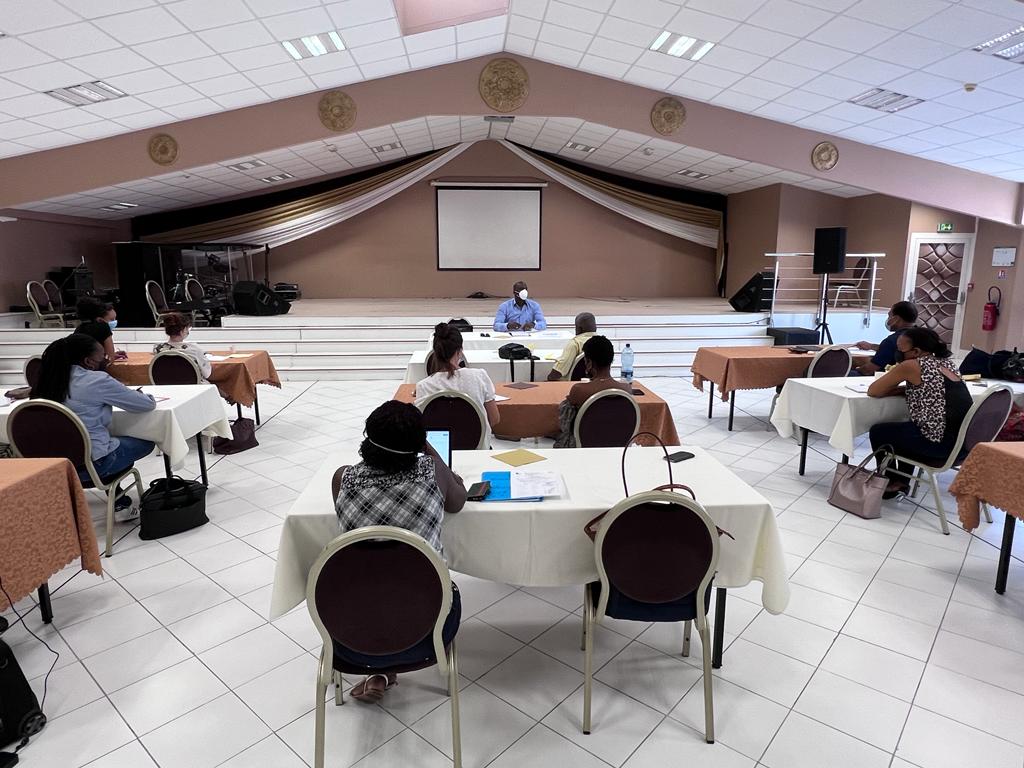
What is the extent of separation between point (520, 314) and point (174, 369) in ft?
11.2

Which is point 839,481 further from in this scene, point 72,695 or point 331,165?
point 331,165

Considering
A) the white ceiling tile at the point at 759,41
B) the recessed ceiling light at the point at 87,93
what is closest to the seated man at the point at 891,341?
the white ceiling tile at the point at 759,41

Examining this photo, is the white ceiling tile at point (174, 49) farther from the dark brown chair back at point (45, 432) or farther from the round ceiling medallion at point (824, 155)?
the round ceiling medallion at point (824, 155)

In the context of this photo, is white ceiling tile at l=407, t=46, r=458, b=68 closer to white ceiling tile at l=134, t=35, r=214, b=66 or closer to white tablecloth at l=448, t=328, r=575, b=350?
white ceiling tile at l=134, t=35, r=214, b=66

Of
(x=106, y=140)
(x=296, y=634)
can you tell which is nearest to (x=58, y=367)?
(x=296, y=634)

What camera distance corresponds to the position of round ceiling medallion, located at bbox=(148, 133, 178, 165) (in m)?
7.32

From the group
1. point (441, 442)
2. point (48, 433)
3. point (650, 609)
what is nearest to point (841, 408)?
point (650, 609)

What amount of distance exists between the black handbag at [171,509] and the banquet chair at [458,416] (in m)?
1.49

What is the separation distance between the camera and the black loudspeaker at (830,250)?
25.2ft

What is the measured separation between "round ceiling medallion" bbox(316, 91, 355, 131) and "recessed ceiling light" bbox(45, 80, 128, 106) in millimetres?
2155

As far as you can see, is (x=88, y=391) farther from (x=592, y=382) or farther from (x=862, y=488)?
(x=862, y=488)

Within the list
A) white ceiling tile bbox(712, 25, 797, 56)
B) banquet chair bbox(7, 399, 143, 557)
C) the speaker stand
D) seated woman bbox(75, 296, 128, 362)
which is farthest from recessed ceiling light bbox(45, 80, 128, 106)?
the speaker stand

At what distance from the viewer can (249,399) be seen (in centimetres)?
511

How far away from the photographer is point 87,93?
5.81 meters
